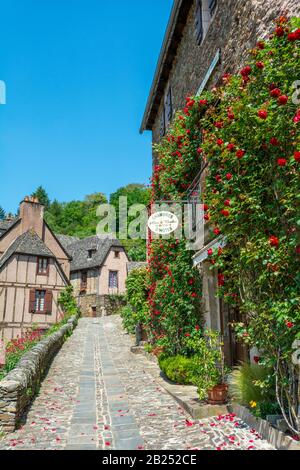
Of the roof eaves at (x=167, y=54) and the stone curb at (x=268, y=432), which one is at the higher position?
the roof eaves at (x=167, y=54)

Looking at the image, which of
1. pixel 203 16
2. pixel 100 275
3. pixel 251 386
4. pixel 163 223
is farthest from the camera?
pixel 100 275

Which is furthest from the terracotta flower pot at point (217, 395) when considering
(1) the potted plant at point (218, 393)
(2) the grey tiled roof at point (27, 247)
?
(2) the grey tiled roof at point (27, 247)

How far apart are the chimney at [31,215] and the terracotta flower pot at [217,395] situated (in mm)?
25342

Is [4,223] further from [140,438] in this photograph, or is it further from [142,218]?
[140,438]

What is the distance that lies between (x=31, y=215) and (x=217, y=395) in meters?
26.1

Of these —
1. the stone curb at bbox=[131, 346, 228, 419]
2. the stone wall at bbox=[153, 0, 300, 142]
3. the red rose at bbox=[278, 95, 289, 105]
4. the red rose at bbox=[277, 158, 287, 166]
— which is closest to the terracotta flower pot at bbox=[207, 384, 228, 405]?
the stone curb at bbox=[131, 346, 228, 419]

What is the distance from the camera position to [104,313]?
3812 cm

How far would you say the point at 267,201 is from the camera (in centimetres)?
514

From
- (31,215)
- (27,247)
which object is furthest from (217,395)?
(31,215)

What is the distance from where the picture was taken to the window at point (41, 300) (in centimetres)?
2627

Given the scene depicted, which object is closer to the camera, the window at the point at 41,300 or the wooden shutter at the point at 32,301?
the wooden shutter at the point at 32,301

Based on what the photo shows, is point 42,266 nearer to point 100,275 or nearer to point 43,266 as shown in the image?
point 43,266

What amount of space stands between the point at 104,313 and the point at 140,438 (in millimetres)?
33379

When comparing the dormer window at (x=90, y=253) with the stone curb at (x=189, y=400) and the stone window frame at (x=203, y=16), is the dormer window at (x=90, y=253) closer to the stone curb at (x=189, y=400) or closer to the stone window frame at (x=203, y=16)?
the stone curb at (x=189, y=400)
